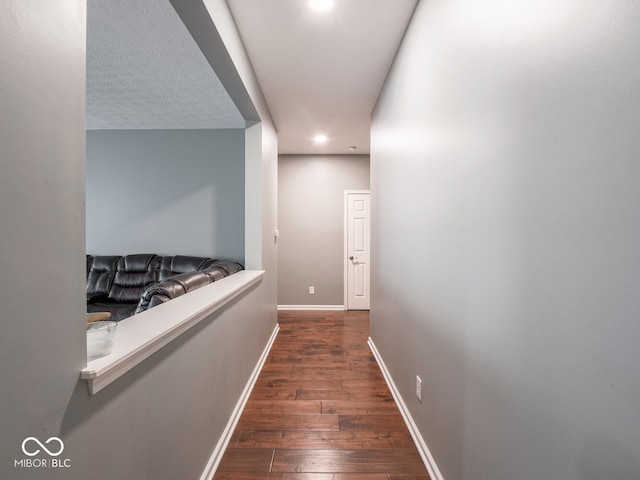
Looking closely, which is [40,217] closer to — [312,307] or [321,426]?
[321,426]

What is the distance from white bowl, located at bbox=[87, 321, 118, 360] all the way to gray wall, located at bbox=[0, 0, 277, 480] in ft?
0.28

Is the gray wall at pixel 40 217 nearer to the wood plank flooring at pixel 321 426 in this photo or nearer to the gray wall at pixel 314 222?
the wood plank flooring at pixel 321 426

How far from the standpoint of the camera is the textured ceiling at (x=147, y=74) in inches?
75.9

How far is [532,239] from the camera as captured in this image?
815 millimetres

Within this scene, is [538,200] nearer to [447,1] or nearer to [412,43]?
[447,1]

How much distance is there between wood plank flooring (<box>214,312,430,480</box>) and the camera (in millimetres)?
1561

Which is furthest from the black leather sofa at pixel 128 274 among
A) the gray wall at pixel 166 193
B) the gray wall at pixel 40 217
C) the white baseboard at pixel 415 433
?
the gray wall at pixel 40 217

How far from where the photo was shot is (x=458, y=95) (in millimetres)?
1248

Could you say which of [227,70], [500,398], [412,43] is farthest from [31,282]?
[412,43]

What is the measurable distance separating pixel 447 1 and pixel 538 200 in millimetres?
1129

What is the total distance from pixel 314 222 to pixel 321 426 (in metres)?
3.42

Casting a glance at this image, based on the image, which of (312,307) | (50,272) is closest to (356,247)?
(312,307)

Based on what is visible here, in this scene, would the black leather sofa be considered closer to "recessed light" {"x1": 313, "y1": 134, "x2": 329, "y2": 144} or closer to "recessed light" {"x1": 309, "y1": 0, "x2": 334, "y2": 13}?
"recessed light" {"x1": 313, "y1": 134, "x2": 329, "y2": 144}

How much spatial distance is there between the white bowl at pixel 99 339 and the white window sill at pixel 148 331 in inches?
0.8
